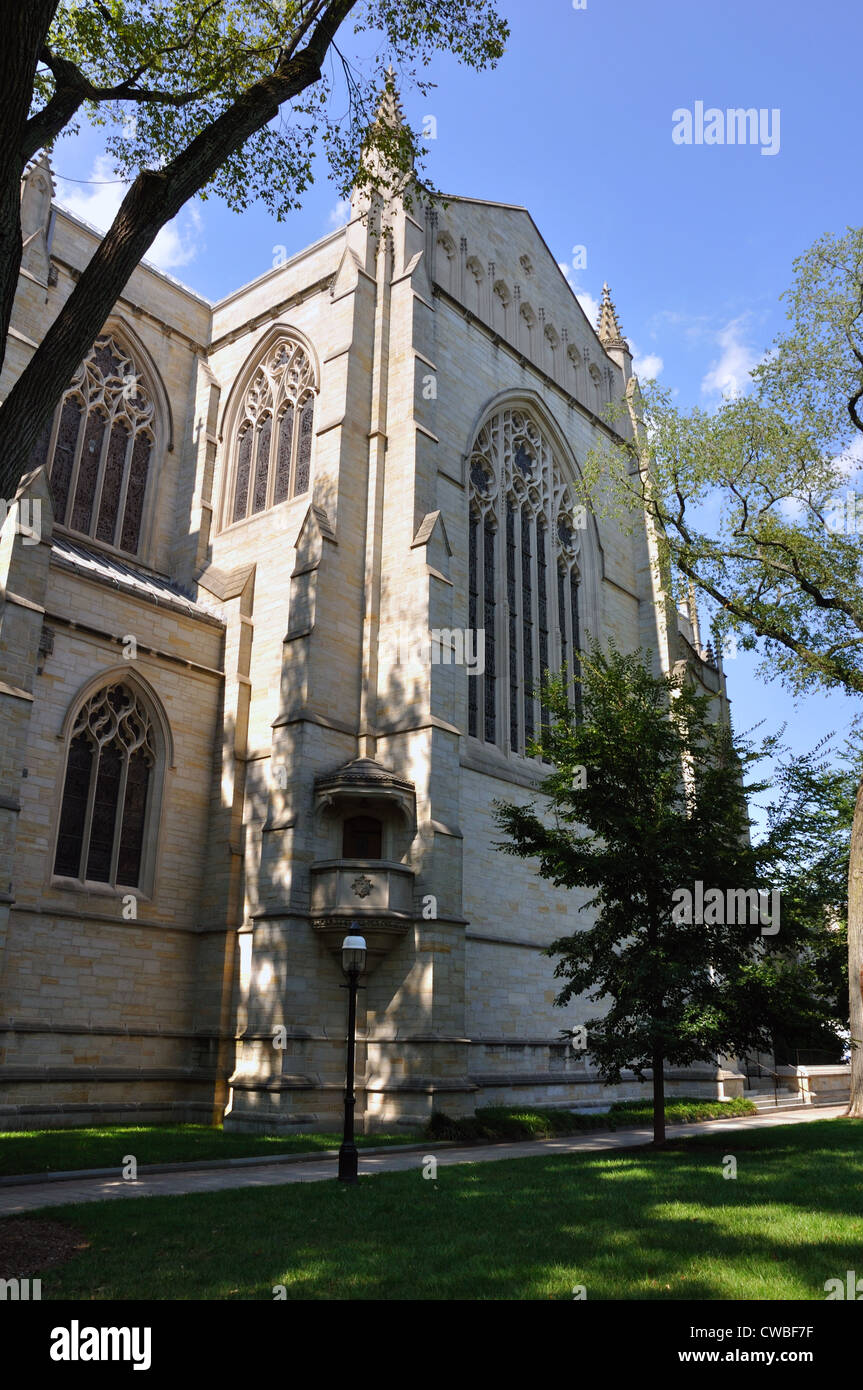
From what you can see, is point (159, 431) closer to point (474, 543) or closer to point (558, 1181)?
point (474, 543)

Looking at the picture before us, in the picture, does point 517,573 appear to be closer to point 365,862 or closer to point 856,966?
point 365,862

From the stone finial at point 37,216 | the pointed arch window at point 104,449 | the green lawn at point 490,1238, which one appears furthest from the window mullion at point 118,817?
the stone finial at point 37,216

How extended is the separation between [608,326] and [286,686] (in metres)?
21.7

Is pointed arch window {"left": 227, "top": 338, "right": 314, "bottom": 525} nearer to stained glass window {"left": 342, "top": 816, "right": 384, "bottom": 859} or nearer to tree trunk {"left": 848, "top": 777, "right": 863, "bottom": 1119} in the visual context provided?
stained glass window {"left": 342, "top": 816, "right": 384, "bottom": 859}

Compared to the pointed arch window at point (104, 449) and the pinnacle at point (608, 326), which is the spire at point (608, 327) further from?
the pointed arch window at point (104, 449)

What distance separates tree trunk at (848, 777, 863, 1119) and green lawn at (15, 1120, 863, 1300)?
264 inches

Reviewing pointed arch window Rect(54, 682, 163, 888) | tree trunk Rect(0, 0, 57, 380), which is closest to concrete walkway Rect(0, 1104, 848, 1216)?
pointed arch window Rect(54, 682, 163, 888)

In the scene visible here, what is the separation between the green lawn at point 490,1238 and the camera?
18.8 feet

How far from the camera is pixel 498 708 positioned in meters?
22.5

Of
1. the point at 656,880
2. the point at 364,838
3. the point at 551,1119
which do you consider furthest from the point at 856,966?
the point at 364,838

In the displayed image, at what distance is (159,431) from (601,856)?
56.7ft

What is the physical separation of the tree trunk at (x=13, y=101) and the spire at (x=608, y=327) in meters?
28.2

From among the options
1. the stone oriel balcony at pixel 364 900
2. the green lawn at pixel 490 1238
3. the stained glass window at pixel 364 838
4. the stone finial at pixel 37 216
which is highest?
the stone finial at pixel 37 216
